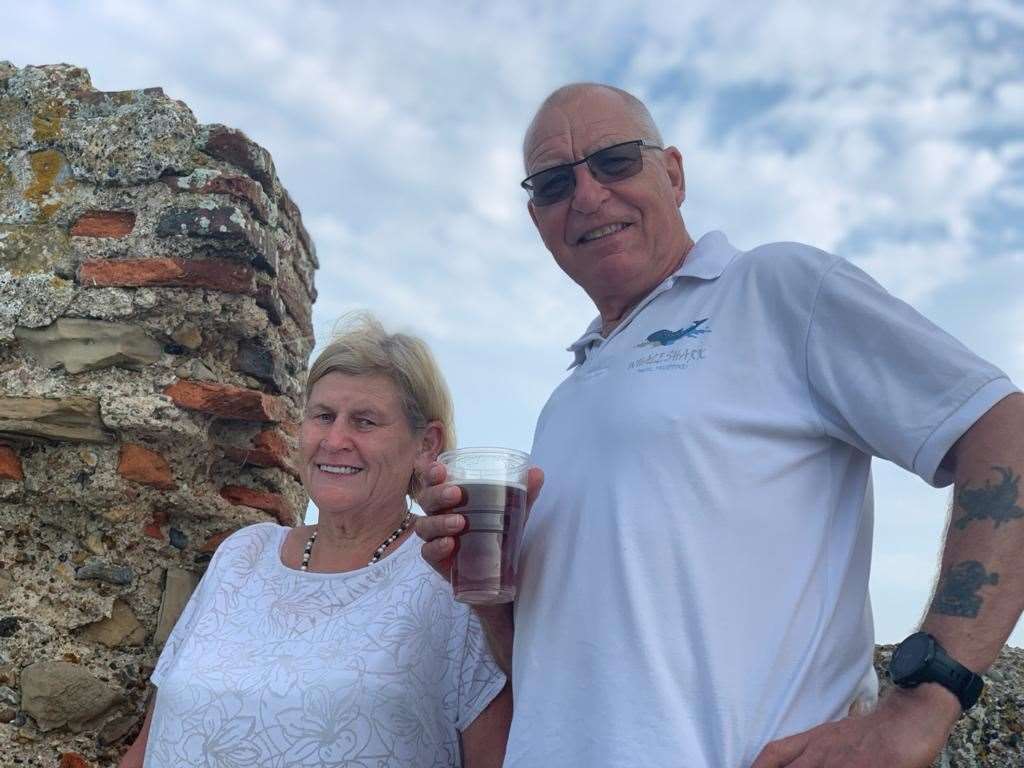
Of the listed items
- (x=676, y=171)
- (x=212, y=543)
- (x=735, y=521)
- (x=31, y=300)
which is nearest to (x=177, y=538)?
(x=212, y=543)

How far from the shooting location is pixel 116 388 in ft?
9.39

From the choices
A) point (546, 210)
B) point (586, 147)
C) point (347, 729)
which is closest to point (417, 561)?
point (347, 729)

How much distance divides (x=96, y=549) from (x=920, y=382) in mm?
2352

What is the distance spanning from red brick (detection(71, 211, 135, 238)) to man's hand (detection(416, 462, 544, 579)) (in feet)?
5.53

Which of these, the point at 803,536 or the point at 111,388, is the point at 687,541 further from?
the point at 111,388

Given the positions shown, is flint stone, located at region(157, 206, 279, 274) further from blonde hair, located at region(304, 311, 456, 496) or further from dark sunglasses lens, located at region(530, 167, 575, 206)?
dark sunglasses lens, located at region(530, 167, 575, 206)

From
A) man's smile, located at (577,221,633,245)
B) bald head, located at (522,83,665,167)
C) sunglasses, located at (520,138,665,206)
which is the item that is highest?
bald head, located at (522,83,665,167)

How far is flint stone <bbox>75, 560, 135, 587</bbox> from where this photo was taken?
2822mm

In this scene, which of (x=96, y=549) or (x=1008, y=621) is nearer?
(x=1008, y=621)

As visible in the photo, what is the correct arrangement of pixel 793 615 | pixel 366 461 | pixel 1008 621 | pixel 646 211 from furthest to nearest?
pixel 366 461, pixel 646 211, pixel 793 615, pixel 1008 621

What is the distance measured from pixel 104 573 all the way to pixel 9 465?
0.42 m

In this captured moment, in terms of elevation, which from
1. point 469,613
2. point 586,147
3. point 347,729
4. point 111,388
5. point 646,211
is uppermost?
point 586,147

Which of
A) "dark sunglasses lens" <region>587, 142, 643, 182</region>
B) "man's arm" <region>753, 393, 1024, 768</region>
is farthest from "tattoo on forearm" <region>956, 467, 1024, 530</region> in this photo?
"dark sunglasses lens" <region>587, 142, 643, 182</region>

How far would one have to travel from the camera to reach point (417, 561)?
95.0 inches
